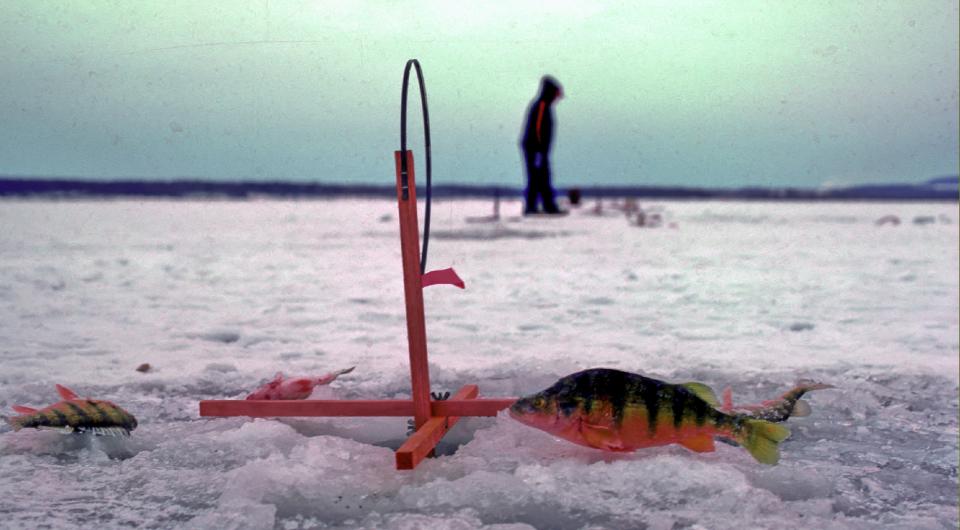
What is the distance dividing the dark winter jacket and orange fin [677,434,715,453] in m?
3.31

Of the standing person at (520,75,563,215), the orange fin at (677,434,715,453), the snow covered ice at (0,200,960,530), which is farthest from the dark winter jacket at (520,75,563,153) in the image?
the orange fin at (677,434,715,453)

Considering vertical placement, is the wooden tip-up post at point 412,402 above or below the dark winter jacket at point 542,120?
below

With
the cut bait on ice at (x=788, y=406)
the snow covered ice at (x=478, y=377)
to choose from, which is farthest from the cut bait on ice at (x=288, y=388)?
the cut bait on ice at (x=788, y=406)

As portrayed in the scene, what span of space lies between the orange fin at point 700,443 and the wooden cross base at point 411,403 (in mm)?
539

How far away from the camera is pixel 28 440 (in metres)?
2.55

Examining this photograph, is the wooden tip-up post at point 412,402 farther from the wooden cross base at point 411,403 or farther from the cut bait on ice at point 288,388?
the cut bait on ice at point 288,388

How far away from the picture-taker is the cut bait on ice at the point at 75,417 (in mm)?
2465

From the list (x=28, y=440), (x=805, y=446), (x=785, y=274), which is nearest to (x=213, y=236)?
(x=785, y=274)

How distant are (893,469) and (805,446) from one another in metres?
0.27

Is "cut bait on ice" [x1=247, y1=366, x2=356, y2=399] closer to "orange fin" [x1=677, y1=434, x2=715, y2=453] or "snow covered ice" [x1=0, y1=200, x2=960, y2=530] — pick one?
"snow covered ice" [x1=0, y1=200, x2=960, y2=530]

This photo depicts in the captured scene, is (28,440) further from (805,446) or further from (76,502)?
(805,446)

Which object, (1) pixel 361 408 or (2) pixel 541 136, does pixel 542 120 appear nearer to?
(2) pixel 541 136

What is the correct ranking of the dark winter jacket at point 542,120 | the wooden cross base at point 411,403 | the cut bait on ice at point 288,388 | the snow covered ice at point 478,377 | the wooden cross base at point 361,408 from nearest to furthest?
the snow covered ice at point 478,377 → the wooden cross base at point 411,403 → the wooden cross base at point 361,408 → the cut bait on ice at point 288,388 → the dark winter jacket at point 542,120

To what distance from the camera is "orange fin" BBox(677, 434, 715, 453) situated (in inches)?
84.0
